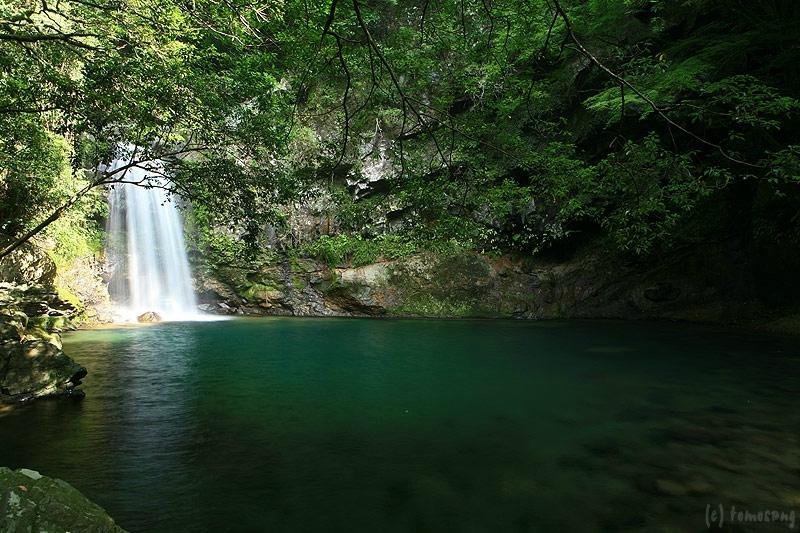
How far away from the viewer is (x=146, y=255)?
66.9 ft

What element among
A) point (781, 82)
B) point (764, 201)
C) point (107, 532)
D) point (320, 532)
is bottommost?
point (320, 532)

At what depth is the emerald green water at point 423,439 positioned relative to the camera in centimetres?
428

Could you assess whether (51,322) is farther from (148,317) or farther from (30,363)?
(148,317)

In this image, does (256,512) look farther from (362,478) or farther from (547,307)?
(547,307)

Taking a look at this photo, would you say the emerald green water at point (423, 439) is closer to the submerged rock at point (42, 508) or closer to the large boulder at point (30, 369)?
the large boulder at point (30, 369)

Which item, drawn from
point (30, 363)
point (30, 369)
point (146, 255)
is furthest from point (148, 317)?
point (30, 369)

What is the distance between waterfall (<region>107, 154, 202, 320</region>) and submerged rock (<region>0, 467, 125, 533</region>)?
17344 mm

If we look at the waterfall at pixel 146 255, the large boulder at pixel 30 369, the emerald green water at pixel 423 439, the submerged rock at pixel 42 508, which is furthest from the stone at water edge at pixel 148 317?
the submerged rock at pixel 42 508

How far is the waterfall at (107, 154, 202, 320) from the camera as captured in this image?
63.5 ft

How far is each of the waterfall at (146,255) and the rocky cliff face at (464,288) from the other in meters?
1.18

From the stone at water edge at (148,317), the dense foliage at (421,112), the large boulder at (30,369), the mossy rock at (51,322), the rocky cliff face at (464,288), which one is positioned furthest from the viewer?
the rocky cliff face at (464,288)

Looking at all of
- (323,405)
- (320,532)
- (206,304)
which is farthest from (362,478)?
(206,304)

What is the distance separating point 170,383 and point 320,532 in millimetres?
5819

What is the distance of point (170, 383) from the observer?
339 inches
